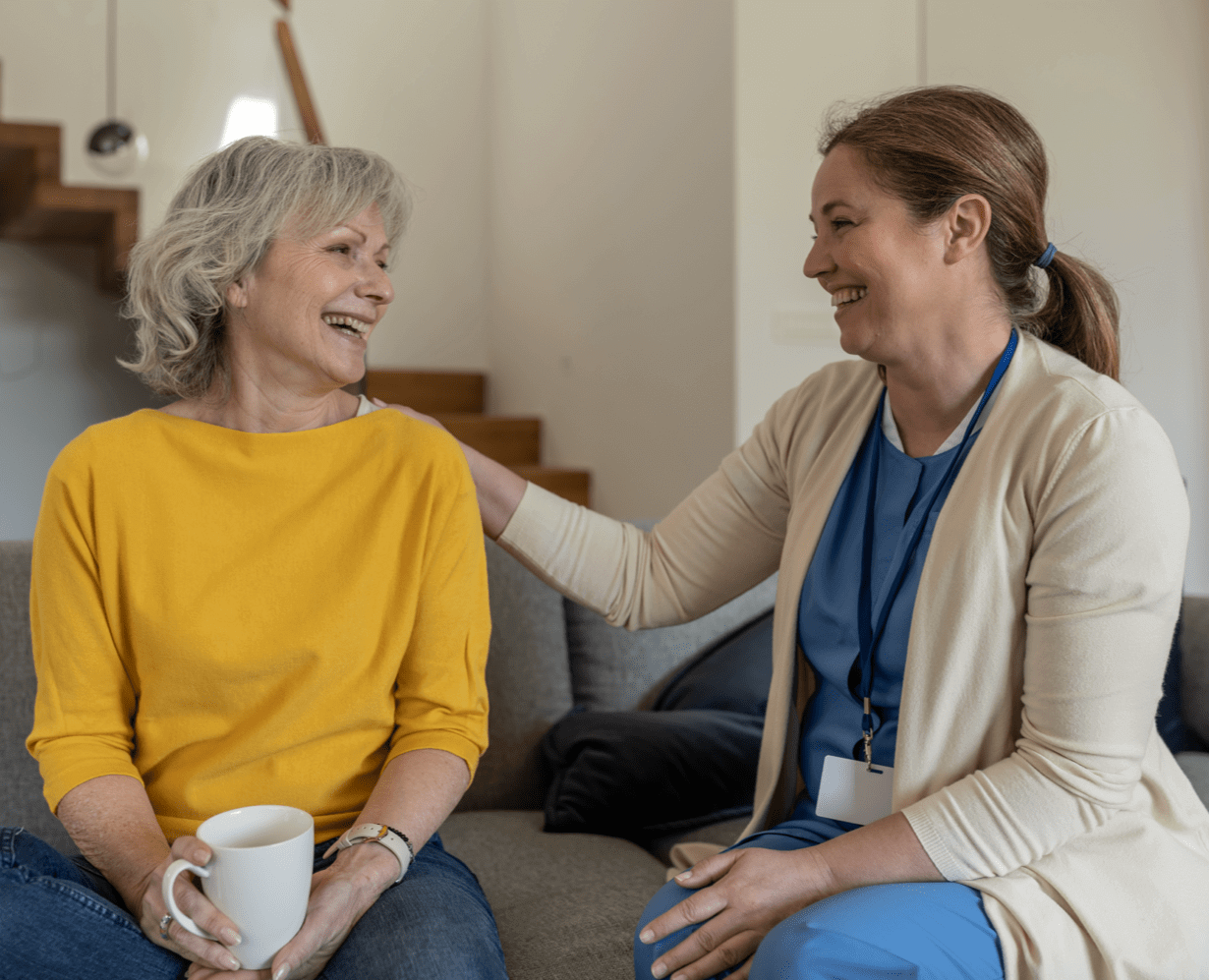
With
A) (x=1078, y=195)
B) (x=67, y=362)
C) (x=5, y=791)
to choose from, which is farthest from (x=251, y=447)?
(x=67, y=362)

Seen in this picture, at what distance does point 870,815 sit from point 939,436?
1.50 ft

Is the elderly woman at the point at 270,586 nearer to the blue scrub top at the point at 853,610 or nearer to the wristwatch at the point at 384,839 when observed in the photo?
the wristwatch at the point at 384,839

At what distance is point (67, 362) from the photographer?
4812 millimetres

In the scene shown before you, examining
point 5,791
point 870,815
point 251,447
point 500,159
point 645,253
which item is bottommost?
point 5,791

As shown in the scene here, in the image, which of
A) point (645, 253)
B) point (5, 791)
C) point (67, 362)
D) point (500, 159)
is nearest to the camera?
point (5, 791)

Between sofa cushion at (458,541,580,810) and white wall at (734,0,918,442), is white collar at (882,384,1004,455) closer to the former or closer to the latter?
sofa cushion at (458,541,580,810)

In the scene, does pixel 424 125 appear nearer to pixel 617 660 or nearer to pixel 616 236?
pixel 616 236

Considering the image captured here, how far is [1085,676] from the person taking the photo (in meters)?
1.05

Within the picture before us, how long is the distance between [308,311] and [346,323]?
0.05m

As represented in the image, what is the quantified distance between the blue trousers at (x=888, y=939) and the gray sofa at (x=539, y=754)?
1.18 ft

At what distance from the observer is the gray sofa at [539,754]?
137 centimetres

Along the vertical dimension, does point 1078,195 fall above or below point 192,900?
above

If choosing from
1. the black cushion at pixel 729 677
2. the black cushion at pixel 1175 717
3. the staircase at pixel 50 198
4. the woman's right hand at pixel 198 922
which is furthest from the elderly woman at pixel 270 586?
the staircase at pixel 50 198

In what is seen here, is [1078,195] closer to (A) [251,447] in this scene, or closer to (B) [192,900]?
(A) [251,447]
